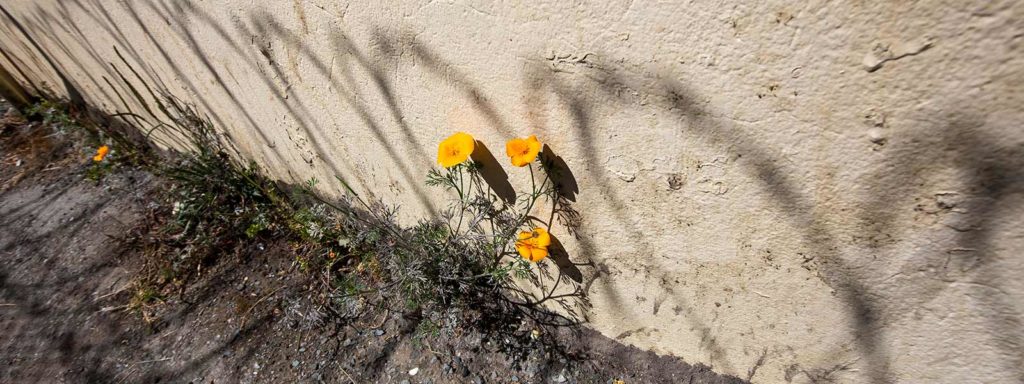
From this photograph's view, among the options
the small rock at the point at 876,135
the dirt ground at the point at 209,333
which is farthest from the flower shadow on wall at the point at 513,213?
the small rock at the point at 876,135

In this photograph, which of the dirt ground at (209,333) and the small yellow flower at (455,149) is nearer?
the small yellow flower at (455,149)

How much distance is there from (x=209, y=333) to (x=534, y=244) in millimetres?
1823

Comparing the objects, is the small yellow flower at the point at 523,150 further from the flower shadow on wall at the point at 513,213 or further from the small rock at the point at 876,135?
the small rock at the point at 876,135

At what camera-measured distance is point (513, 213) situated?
1.97 meters

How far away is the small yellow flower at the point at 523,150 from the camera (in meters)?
1.55

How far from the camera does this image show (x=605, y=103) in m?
1.40

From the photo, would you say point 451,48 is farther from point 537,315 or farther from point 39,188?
point 39,188

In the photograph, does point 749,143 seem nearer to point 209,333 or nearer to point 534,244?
point 534,244

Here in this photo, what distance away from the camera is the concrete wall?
983 millimetres

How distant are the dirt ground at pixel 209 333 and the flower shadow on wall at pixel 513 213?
256 millimetres

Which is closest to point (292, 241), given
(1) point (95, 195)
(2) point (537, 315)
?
(2) point (537, 315)

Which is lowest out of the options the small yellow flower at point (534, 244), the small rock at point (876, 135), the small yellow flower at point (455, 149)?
the small yellow flower at point (534, 244)

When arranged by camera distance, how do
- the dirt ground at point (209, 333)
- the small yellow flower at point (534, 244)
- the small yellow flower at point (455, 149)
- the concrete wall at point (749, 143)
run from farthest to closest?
the dirt ground at point (209, 333) < the small yellow flower at point (534, 244) < the small yellow flower at point (455, 149) < the concrete wall at point (749, 143)

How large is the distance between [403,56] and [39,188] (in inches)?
152
